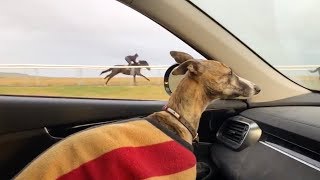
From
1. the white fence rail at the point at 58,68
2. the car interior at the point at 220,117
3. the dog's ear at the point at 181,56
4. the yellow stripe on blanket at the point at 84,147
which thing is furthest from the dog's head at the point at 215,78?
the yellow stripe on blanket at the point at 84,147

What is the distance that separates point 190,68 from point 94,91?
981 millimetres

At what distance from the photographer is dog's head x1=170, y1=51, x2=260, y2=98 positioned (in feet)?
8.82

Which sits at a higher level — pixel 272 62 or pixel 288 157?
pixel 272 62

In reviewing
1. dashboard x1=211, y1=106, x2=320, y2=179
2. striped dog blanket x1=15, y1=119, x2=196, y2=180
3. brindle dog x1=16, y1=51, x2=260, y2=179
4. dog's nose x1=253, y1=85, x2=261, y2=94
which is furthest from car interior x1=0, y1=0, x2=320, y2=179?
striped dog blanket x1=15, y1=119, x2=196, y2=180

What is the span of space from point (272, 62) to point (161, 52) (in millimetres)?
710

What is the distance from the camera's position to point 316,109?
2.60 metres

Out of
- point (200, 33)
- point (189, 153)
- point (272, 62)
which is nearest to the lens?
point (189, 153)

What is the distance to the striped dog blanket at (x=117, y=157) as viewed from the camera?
1899 millimetres

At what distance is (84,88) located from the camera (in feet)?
10.9

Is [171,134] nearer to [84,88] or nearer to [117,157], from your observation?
[117,157]

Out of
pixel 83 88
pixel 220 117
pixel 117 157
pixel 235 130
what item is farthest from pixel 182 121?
pixel 83 88

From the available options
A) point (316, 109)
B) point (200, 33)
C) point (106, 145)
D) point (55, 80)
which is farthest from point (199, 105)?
point (55, 80)

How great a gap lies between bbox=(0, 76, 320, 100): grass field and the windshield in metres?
0.65

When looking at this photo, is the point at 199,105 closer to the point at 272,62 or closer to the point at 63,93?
the point at 272,62
